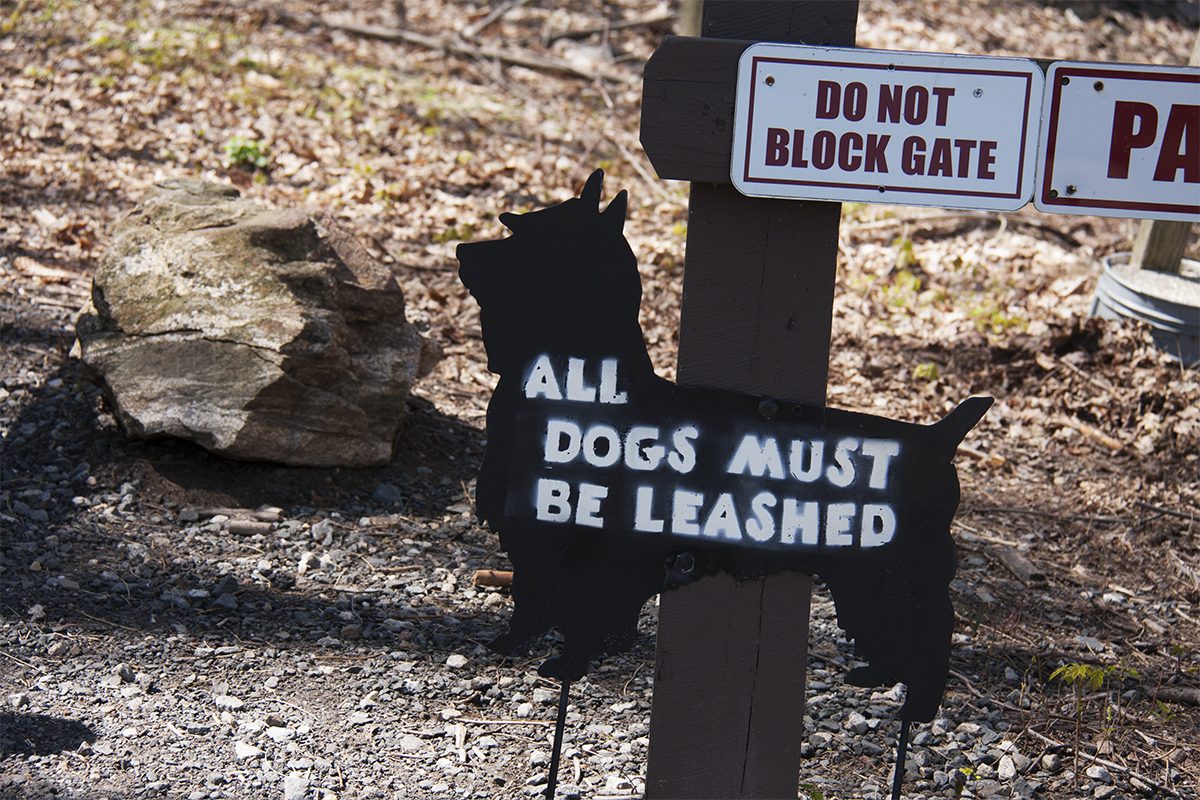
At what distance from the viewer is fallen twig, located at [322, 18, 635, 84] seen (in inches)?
382

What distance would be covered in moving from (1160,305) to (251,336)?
4.30 m

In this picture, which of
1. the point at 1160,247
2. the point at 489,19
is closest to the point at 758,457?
the point at 1160,247

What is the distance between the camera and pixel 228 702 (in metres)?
3.15

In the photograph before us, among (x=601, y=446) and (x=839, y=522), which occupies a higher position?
(x=601, y=446)

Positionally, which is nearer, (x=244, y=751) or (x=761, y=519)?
(x=761, y=519)

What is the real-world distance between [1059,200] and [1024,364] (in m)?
3.81

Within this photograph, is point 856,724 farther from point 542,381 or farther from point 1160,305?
point 1160,305

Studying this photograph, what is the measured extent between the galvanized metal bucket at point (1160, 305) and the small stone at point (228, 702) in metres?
4.65

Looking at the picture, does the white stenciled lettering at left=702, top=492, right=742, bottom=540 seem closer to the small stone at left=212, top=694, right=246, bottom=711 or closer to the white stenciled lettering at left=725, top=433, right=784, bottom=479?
the white stenciled lettering at left=725, top=433, right=784, bottom=479

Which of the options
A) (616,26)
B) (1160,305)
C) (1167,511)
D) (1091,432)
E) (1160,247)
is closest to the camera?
(1167,511)

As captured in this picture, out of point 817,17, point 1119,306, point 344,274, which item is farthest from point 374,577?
point 1119,306

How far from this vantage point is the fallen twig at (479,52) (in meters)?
9.70

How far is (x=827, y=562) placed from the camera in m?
2.25

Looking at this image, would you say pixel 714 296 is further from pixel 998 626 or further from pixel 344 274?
pixel 344 274
